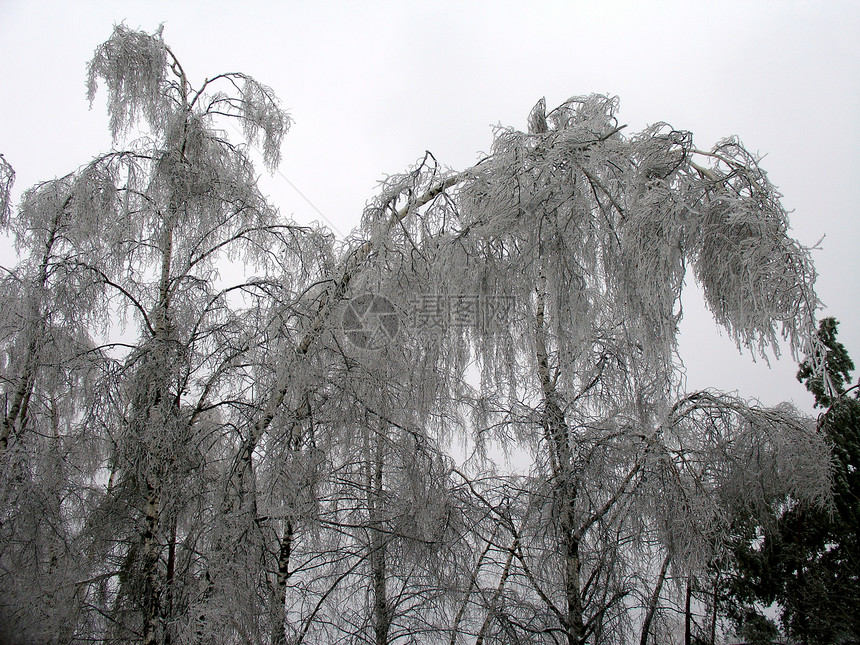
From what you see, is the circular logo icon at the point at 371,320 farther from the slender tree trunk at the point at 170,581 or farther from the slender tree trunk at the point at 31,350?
the slender tree trunk at the point at 31,350

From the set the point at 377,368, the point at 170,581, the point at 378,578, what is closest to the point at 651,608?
the point at 378,578

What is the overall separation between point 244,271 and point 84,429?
4.94 ft

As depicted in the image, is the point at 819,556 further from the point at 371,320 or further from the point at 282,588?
the point at 371,320

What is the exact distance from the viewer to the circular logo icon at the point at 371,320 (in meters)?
3.29

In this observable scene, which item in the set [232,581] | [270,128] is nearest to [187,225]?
[270,128]

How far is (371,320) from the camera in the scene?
3.38 m

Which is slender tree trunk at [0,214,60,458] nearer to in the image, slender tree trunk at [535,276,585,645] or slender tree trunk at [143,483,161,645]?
slender tree trunk at [143,483,161,645]

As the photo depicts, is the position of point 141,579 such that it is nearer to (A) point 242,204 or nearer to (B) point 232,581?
(B) point 232,581

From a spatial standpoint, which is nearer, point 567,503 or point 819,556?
point 567,503

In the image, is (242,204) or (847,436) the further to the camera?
(847,436)

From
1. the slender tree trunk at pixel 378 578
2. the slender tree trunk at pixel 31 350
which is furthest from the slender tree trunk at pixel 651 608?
the slender tree trunk at pixel 31 350

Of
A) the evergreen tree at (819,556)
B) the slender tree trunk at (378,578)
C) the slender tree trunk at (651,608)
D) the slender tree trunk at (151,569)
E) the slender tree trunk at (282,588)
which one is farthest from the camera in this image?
the evergreen tree at (819,556)

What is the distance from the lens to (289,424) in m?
3.04

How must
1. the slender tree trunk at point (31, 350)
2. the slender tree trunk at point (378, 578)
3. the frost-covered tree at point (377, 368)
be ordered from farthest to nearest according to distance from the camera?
the slender tree trunk at point (378, 578), the slender tree trunk at point (31, 350), the frost-covered tree at point (377, 368)
